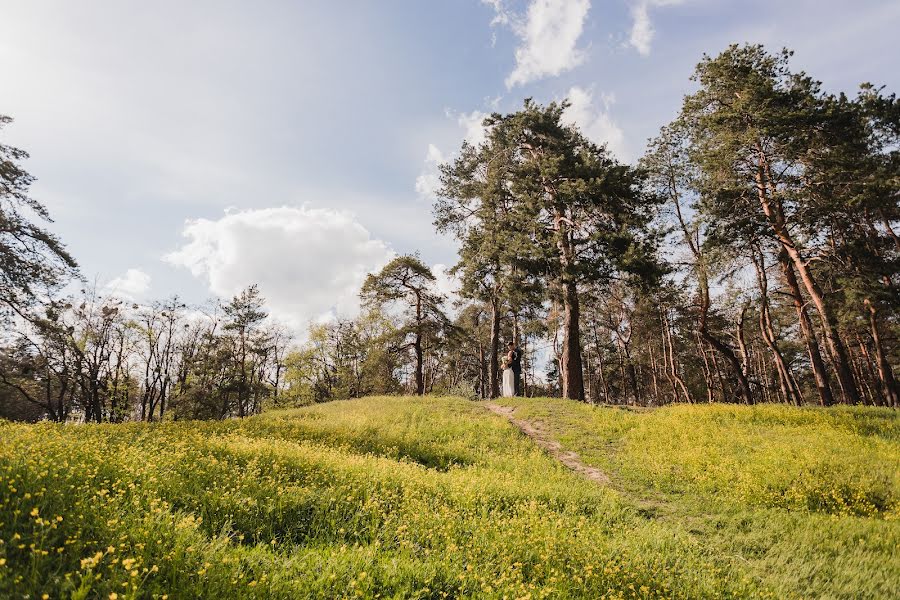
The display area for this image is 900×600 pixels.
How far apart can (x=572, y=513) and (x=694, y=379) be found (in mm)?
51281

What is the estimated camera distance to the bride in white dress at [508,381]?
22.6 metres

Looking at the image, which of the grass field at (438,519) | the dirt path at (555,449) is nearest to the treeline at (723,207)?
the dirt path at (555,449)

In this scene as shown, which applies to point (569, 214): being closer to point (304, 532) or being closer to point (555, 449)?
point (555, 449)

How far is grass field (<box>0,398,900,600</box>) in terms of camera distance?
3.53 m

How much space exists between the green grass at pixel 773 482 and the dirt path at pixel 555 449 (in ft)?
0.94

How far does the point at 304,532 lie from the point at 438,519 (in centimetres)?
168

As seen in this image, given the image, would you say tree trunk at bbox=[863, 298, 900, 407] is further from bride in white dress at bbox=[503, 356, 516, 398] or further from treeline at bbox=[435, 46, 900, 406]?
bride in white dress at bbox=[503, 356, 516, 398]

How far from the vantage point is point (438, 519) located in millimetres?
5535

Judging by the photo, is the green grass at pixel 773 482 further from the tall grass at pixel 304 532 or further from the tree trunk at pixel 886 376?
the tree trunk at pixel 886 376

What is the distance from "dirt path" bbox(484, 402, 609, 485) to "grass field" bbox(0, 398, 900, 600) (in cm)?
41

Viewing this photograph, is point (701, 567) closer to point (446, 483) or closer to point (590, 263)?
point (446, 483)

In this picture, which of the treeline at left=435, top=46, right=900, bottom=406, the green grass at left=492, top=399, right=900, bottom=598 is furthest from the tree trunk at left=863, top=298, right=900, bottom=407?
the green grass at left=492, top=399, right=900, bottom=598

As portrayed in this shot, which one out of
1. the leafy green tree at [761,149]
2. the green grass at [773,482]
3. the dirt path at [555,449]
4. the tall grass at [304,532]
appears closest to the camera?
the tall grass at [304,532]

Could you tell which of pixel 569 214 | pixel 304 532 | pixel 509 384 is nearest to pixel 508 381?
pixel 509 384
